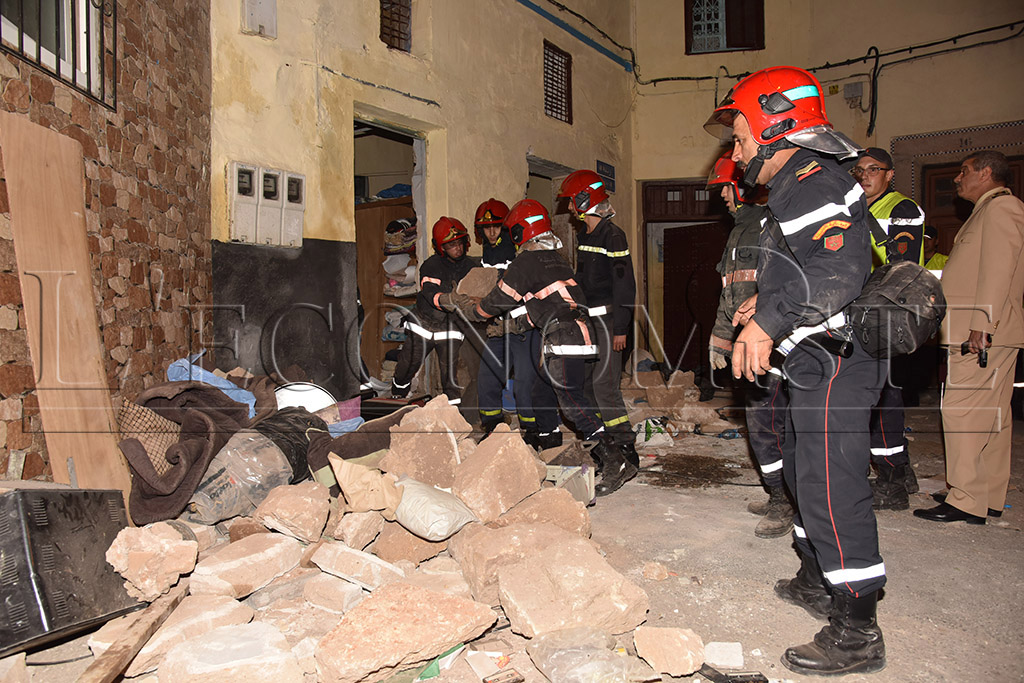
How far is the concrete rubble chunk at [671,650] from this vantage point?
2.35 metres

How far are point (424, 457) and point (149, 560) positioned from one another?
1417 millimetres

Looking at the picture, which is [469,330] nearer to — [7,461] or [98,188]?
[98,188]

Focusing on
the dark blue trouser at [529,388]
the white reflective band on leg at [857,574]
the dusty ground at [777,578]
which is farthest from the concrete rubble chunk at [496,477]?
the dark blue trouser at [529,388]

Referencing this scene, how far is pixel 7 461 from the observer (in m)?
3.07

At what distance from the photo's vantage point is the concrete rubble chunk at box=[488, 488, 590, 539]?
3.34 m

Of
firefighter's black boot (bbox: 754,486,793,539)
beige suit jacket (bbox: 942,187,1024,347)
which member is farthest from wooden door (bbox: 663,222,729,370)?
firefighter's black boot (bbox: 754,486,793,539)

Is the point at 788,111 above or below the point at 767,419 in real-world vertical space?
above

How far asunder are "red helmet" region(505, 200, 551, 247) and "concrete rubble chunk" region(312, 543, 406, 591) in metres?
2.79

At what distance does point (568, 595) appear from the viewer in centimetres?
265

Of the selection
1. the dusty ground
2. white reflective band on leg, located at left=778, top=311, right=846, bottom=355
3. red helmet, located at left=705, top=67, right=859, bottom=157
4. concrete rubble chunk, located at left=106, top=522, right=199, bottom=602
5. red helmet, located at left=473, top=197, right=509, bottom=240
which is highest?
red helmet, located at left=473, top=197, right=509, bottom=240

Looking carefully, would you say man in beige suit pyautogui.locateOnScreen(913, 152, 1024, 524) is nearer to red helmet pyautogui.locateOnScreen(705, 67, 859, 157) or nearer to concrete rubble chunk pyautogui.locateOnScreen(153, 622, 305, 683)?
red helmet pyautogui.locateOnScreen(705, 67, 859, 157)

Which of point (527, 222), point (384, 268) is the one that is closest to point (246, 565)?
point (527, 222)

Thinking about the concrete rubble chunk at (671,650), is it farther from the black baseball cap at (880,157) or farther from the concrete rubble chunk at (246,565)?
the black baseball cap at (880,157)

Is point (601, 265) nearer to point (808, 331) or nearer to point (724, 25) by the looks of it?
point (808, 331)
